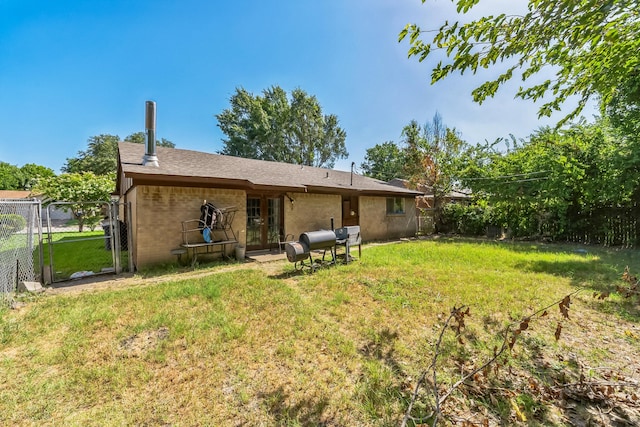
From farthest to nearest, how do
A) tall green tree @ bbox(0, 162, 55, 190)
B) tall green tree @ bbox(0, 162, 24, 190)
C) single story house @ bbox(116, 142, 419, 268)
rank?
tall green tree @ bbox(0, 162, 55, 190)
tall green tree @ bbox(0, 162, 24, 190)
single story house @ bbox(116, 142, 419, 268)

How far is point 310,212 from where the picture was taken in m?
10.8

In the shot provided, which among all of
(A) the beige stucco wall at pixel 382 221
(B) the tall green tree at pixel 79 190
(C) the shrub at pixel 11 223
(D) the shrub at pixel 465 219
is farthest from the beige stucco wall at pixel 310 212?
(B) the tall green tree at pixel 79 190

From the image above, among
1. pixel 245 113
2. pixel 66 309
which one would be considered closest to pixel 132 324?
pixel 66 309

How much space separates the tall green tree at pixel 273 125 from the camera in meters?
29.2

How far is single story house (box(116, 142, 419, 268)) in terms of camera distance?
7.13m

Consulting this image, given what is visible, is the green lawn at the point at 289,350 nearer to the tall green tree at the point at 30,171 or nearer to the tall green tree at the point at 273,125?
the tall green tree at the point at 273,125

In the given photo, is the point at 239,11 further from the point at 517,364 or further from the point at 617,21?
the point at 517,364

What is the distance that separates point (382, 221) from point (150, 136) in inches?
429

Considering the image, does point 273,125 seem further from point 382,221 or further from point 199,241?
point 199,241

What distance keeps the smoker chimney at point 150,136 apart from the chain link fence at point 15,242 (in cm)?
298

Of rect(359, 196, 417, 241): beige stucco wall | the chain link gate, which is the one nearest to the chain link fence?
the chain link gate

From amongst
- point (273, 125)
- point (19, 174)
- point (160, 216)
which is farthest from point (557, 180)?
point (19, 174)

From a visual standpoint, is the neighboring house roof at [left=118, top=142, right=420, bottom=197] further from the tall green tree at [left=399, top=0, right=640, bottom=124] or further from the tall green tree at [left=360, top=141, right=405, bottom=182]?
the tall green tree at [left=360, top=141, right=405, bottom=182]

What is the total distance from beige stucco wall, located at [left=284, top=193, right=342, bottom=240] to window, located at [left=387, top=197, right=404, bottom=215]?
3.69 m
